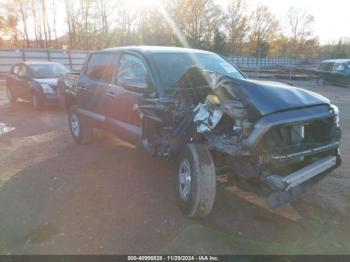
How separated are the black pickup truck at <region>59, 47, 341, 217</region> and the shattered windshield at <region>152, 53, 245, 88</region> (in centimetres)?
2

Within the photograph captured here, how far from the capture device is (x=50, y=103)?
10.4 meters

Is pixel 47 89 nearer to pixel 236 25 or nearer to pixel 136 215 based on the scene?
pixel 136 215

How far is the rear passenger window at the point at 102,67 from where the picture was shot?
549 cm

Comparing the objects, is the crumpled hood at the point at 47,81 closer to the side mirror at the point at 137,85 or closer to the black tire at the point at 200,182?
the side mirror at the point at 137,85

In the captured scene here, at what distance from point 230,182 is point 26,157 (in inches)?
156

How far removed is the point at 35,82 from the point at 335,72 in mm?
17481

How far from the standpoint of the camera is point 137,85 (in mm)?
4590

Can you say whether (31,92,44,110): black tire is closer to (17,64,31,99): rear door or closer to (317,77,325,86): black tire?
(17,64,31,99): rear door

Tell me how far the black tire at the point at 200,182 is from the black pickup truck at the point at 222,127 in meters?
0.01

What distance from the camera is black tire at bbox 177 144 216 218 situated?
334 cm

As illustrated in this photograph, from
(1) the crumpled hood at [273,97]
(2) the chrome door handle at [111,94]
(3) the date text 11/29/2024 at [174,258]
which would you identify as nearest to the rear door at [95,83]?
(2) the chrome door handle at [111,94]

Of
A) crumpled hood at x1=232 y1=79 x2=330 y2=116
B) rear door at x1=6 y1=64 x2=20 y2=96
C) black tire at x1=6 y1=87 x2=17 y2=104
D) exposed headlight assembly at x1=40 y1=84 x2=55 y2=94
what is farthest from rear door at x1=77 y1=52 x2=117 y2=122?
black tire at x1=6 y1=87 x2=17 y2=104

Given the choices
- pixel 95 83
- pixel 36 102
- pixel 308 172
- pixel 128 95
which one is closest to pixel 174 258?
pixel 308 172

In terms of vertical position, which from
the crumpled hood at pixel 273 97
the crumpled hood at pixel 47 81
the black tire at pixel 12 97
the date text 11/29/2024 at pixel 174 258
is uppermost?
the crumpled hood at pixel 273 97
